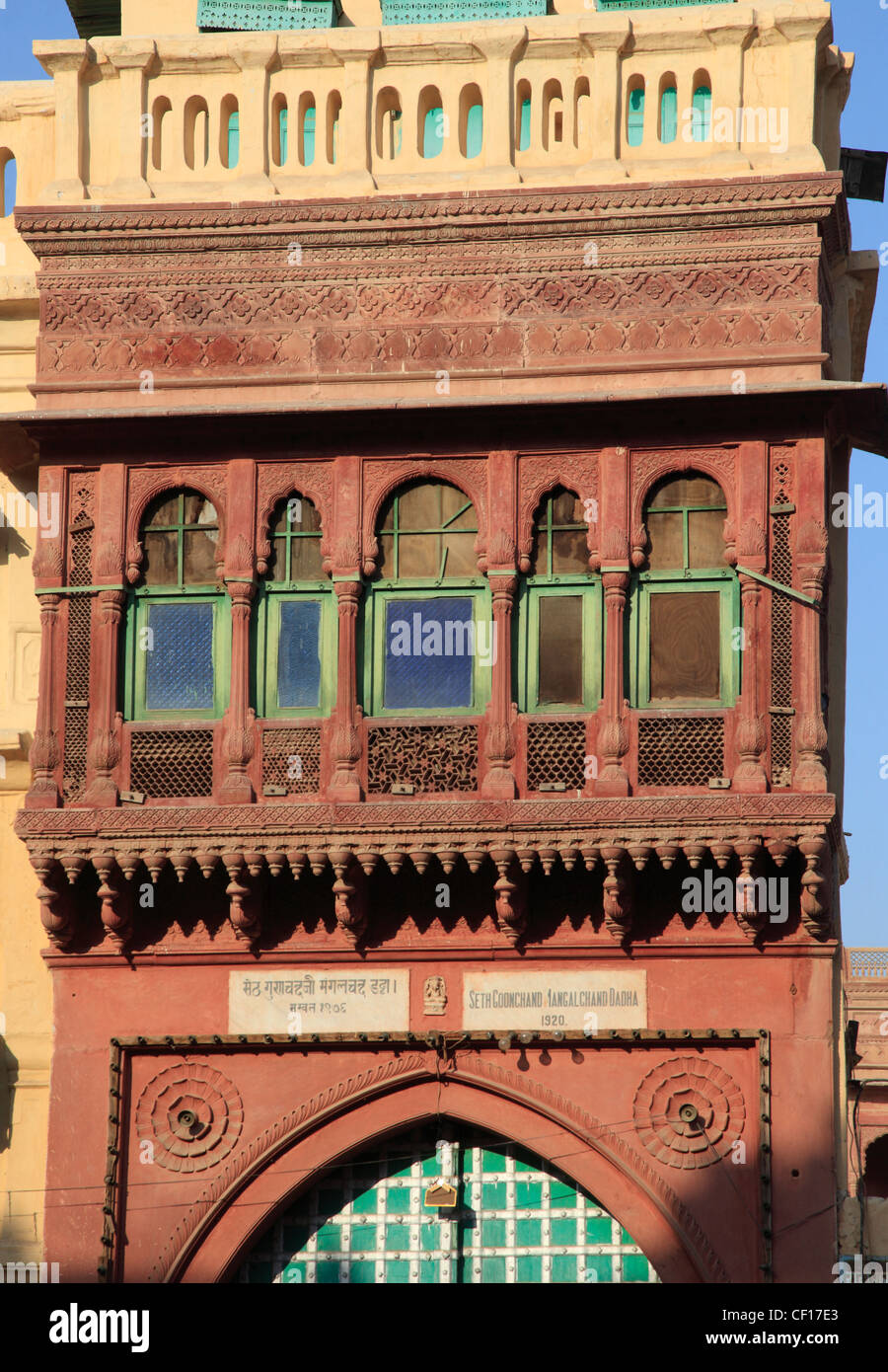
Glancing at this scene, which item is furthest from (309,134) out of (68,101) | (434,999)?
(434,999)

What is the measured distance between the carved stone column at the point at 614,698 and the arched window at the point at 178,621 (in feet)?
8.53

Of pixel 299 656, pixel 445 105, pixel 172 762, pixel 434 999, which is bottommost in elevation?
pixel 434 999

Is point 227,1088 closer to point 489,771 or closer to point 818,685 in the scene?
point 489,771

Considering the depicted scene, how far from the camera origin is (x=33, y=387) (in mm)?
20062

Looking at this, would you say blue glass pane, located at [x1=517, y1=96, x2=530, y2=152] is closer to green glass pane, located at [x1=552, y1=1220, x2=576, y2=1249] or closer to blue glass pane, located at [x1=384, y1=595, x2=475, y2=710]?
blue glass pane, located at [x1=384, y1=595, x2=475, y2=710]

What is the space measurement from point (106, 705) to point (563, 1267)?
4850 millimetres

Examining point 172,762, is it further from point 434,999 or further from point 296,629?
point 434,999

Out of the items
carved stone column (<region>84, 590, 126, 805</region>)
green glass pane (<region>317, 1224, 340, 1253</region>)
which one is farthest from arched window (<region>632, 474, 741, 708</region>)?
green glass pane (<region>317, 1224, 340, 1253</region>)

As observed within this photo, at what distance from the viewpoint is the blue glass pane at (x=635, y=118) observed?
66.5 feet

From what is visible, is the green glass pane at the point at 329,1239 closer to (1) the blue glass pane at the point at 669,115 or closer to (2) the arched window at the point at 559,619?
(2) the arched window at the point at 559,619

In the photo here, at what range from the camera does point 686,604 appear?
1931 cm

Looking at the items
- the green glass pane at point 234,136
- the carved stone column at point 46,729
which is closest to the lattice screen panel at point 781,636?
the green glass pane at point 234,136

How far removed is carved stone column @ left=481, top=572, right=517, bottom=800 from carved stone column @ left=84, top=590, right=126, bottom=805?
255 cm
